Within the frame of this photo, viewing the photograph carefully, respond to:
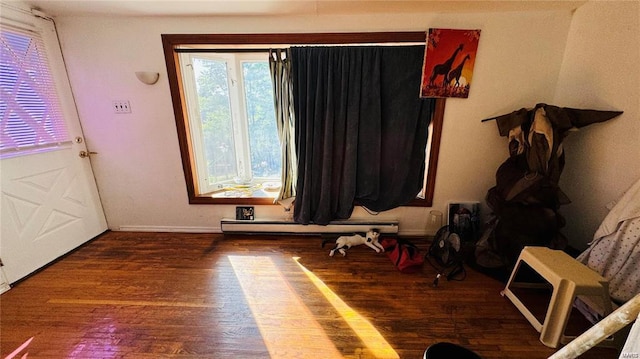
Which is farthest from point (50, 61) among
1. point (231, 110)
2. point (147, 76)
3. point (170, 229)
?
point (170, 229)

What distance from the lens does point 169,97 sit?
2.18 metres

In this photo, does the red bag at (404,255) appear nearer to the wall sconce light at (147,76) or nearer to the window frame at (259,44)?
the window frame at (259,44)

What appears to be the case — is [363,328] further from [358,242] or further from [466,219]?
[466,219]

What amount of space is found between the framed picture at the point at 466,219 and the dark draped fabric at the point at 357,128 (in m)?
0.42

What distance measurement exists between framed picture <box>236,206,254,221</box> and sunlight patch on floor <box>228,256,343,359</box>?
49 cm

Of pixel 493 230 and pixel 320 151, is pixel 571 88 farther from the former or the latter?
pixel 320 151

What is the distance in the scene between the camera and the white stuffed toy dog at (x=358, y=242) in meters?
2.19

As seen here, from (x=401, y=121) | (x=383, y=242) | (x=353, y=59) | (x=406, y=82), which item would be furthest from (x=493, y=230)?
(x=353, y=59)

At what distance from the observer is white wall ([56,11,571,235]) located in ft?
6.29

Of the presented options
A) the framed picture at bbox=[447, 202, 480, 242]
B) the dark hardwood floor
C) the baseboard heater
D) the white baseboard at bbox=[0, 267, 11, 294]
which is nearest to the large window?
the baseboard heater

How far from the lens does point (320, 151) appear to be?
2.23 meters

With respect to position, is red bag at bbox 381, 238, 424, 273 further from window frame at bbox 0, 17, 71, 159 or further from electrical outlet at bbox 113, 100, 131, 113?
window frame at bbox 0, 17, 71, 159

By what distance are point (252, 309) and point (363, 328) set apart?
28.1 inches

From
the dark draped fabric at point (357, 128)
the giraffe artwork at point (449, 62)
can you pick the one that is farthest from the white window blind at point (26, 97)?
the giraffe artwork at point (449, 62)
